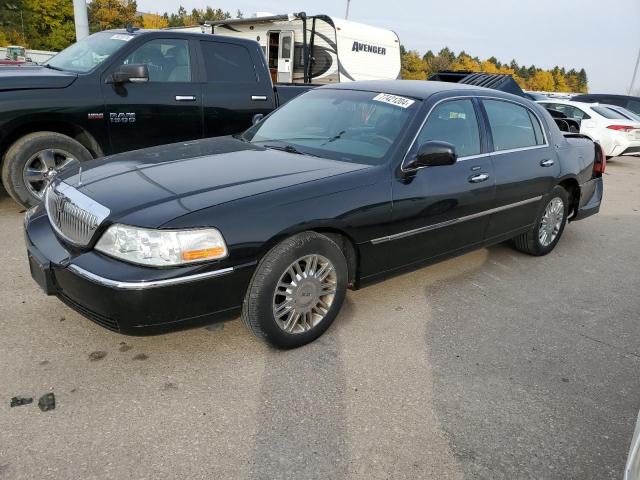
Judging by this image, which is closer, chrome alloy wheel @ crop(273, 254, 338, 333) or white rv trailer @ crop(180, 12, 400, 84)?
chrome alloy wheel @ crop(273, 254, 338, 333)

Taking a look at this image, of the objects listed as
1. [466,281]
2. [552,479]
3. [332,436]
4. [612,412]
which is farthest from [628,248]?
[332,436]

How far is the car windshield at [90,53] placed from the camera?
563 centimetres

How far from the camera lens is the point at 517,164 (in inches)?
177

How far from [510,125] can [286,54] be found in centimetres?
919

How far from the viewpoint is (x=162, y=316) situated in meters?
2.67

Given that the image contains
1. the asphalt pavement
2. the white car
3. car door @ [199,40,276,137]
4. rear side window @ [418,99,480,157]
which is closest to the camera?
the asphalt pavement

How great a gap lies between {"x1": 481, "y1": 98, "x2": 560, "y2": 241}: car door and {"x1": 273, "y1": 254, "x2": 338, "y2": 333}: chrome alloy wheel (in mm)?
1764

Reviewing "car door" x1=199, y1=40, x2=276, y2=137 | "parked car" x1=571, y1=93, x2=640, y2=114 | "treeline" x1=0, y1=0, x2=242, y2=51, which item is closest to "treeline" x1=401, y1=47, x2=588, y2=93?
"treeline" x1=0, y1=0, x2=242, y2=51

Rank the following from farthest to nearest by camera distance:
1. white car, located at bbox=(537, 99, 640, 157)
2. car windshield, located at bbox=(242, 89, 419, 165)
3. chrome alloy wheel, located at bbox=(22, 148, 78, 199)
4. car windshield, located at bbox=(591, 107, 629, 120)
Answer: car windshield, located at bbox=(591, 107, 629, 120) → white car, located at bbox=(537, 99, 640, 157) → chrome alloy wheel, located at bbox=(22, 148, 78, 199) → car windshield, located at bbox=(242, 89, 419, 165)

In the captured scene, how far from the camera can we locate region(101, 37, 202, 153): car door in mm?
5570

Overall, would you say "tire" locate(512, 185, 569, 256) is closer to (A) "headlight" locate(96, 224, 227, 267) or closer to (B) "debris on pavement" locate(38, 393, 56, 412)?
(A) "headlight" locate(96, 224, 227, 267)

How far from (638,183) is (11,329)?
1160 centimetres

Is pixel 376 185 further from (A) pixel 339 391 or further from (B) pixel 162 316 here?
(B) pixel 162 316

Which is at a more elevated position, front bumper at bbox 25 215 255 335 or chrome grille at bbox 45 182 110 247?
chrome grille at bbox 45 182 110 247
